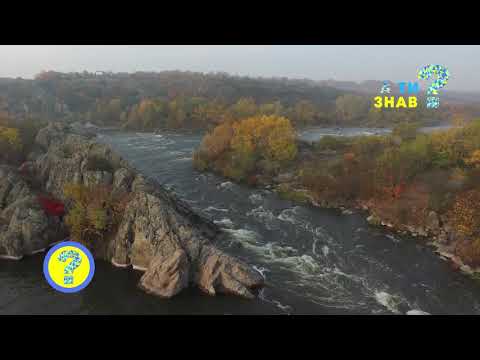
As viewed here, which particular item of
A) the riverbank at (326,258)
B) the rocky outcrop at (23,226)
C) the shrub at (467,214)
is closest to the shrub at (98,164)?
the rocky outcrop at (23,226)

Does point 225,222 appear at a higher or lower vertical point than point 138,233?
lower

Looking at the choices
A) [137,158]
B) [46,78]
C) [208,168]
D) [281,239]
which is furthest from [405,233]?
[46,78]

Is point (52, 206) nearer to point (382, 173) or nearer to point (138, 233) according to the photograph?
point (138, 233)

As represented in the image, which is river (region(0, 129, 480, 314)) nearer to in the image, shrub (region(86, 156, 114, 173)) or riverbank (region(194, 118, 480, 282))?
riverbank (region(194, 118, 480, 282))

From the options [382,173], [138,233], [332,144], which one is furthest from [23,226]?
[332,144]

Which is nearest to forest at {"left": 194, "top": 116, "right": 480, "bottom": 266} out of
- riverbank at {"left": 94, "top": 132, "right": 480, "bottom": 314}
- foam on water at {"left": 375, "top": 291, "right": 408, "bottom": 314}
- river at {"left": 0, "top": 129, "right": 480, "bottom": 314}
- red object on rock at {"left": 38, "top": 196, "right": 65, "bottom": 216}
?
riverbank at {"left": 94, "top": 132, "right": 480, "bottom": 314}

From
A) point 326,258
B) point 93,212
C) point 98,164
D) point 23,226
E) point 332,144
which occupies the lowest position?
point 326,258
